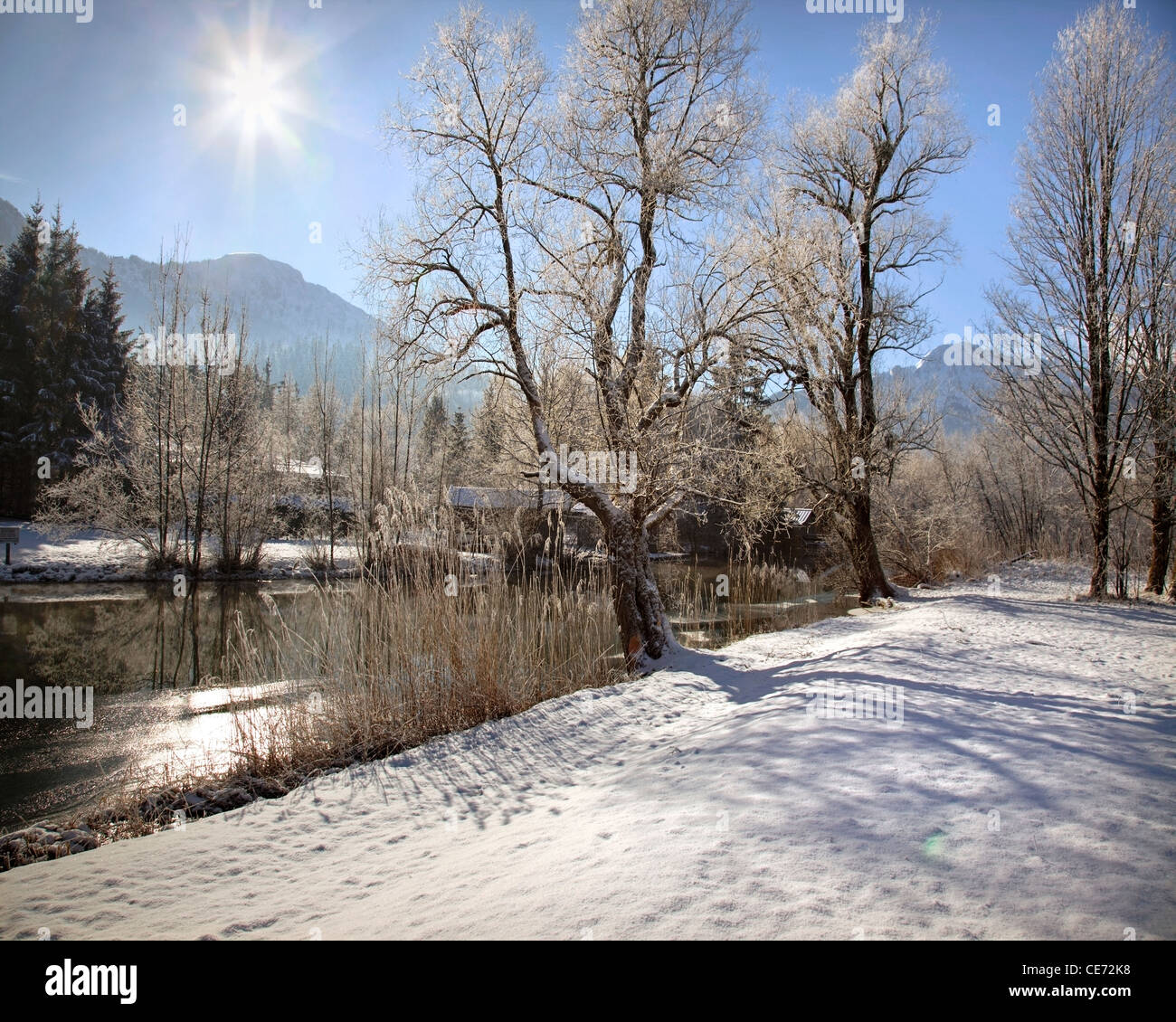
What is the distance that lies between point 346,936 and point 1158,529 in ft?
50.5

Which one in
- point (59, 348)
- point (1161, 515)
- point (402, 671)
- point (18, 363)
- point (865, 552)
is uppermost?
point (59, 348)

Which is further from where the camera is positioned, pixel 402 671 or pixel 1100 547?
pixel 1100 547

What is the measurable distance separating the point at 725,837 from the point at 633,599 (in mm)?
6392

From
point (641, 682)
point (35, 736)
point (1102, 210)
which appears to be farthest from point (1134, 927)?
point (1102, 210)

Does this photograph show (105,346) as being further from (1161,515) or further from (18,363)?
(1161,515)

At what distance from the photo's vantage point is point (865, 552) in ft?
46.0

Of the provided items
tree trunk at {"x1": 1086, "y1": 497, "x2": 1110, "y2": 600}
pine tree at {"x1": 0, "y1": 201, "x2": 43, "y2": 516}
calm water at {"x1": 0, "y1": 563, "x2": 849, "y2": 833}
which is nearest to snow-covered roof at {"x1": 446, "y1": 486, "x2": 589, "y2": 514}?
calm water at {"x1": 0, "y1": 563, "x2": 849, "y2": 833}

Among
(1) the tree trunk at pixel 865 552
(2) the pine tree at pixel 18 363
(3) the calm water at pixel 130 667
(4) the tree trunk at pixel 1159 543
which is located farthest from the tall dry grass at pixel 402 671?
(2) the pine tree at pixel 18 363

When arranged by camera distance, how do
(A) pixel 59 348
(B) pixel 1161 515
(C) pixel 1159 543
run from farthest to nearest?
(A) pixel 59 348
(C) pixel 1159 543
(B) pixel 1161 515

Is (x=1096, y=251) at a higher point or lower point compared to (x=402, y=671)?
higher

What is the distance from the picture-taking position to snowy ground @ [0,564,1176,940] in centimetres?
207

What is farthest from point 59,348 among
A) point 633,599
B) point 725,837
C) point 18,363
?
point 725,837

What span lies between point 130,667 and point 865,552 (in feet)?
49.5

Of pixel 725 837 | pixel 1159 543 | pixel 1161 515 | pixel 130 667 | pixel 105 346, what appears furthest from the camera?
pixel 105 346
